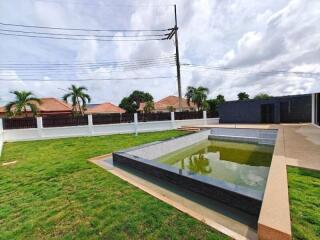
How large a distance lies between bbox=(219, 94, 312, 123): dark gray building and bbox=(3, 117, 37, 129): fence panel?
55.8 ft

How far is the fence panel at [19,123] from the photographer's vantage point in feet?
40.3

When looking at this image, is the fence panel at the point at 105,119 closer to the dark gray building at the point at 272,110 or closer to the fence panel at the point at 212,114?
the fence panel at the point at 212,114

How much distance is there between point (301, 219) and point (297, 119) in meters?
17.4

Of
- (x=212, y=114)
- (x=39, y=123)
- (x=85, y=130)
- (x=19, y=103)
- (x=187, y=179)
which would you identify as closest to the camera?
(x=187, y=179)

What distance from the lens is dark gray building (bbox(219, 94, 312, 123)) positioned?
53.3 feet

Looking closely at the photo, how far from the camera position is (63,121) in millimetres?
13859

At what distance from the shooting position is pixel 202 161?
7336mm

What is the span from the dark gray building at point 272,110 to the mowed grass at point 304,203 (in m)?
14.7

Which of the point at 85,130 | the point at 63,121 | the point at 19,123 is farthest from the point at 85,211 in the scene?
the point at 19,123

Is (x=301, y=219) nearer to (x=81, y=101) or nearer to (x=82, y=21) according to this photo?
(x=82, y=21)

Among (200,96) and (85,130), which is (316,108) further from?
(85,130)

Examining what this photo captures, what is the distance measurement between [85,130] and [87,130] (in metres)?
0.14

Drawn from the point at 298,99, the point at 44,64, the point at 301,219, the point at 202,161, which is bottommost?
the point at 202,161

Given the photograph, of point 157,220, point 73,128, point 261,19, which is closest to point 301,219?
point 157,220
